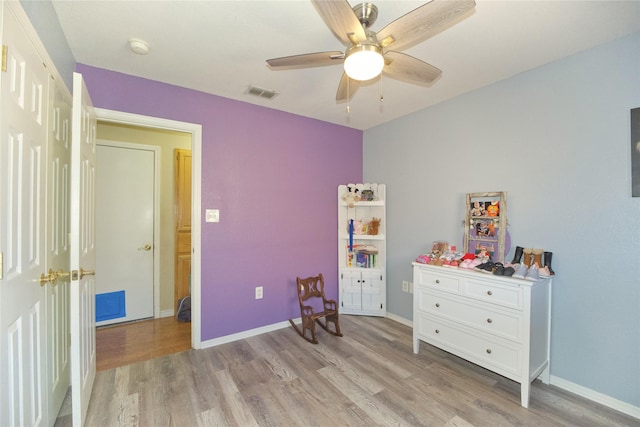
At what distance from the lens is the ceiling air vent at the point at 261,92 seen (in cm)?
258

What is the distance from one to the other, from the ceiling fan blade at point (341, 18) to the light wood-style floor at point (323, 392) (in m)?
2.13

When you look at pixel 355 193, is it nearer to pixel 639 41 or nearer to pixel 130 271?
pixel 639 41

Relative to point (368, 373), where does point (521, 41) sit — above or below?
above

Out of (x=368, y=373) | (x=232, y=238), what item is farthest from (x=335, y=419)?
(x=232, y=238)

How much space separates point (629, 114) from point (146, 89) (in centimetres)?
345

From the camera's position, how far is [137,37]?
1.83 m

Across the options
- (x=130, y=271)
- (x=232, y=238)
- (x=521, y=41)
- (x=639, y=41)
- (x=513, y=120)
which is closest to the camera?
(x=639, y=41)

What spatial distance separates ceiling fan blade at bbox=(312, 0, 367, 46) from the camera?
116cm

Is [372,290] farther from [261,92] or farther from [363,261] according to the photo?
[261,92]

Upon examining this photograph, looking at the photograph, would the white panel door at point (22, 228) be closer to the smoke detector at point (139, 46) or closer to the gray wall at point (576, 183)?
the smoke detector at point (139, 46)

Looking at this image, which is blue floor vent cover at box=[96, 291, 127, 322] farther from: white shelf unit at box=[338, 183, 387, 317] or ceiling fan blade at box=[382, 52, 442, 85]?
ceiling fan blade at box=[382, 52, 442, 85]

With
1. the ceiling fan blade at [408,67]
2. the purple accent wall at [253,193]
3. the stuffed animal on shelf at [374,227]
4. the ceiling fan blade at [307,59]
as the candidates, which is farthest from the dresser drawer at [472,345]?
the ceiling fan blade at [307,59]

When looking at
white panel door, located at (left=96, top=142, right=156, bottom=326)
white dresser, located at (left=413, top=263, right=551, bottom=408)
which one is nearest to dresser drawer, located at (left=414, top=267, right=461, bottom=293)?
white dresser, located at (left=413, top=263, right=551, bottom=408)

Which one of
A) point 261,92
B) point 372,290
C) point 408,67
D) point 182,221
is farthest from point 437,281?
point 182,221
